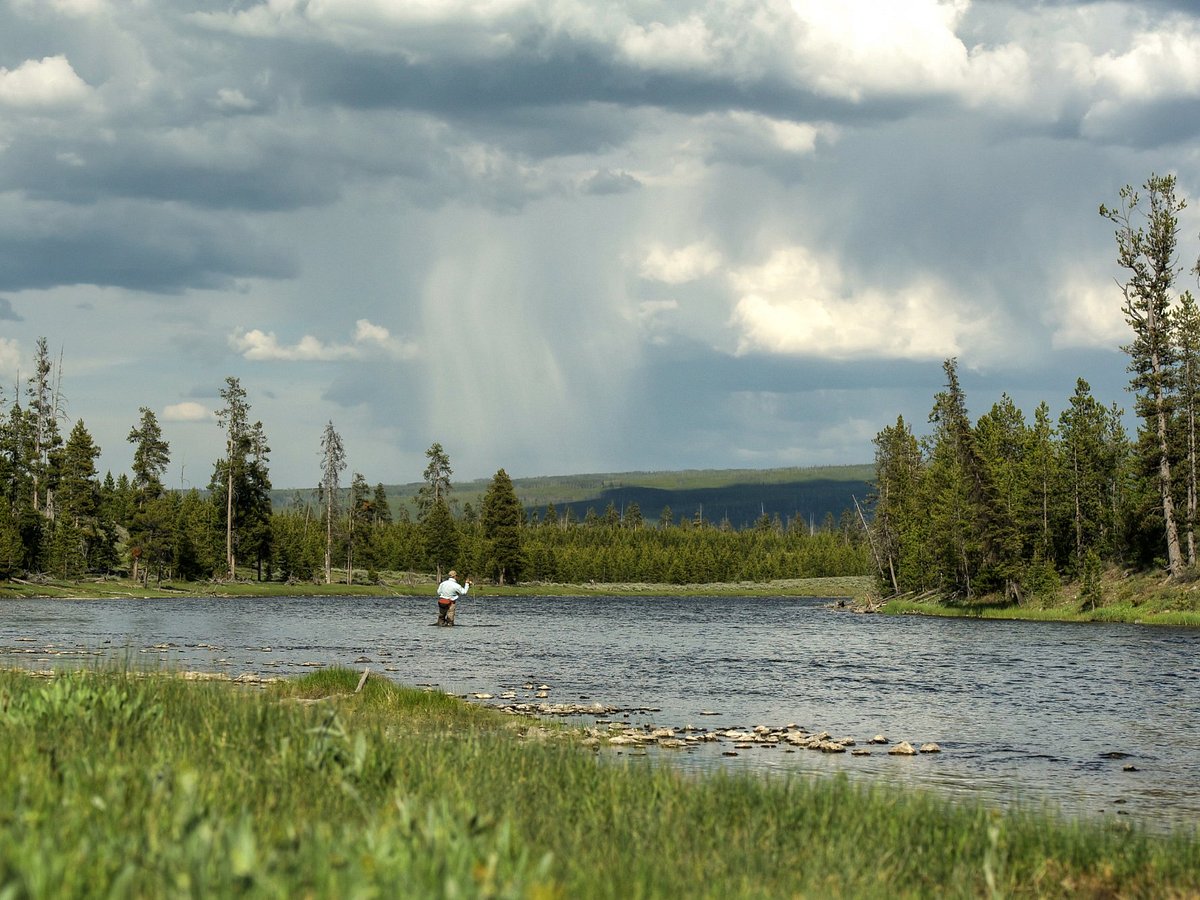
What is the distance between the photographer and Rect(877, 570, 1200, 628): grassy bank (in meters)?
64.6

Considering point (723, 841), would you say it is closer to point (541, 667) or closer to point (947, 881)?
point (947, 881)

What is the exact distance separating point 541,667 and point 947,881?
92.8ft

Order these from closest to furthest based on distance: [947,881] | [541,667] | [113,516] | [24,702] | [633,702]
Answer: [947,881] < [24,702] < [633,702] < [541,667] < [113,516]

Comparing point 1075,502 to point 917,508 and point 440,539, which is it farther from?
point 440,539

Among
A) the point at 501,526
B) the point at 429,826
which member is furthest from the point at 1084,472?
the point at 429,826

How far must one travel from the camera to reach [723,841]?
33.3 ft

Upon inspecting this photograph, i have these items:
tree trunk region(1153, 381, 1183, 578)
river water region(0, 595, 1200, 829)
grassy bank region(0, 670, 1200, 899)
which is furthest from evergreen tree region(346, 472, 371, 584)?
grassy bank region(0, 670, 1200, 899)

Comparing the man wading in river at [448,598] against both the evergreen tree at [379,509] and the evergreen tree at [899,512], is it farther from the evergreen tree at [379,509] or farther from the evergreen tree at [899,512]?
the evergreen tree at [379,509]

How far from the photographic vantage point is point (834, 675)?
3778cm

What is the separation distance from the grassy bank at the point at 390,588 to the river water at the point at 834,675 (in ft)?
46.2

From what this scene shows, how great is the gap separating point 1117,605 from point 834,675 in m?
41.1

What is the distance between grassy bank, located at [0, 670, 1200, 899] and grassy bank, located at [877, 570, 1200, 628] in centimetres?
5747

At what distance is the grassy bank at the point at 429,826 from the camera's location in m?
6.54

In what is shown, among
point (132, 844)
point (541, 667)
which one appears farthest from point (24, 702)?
point (541, 667)
